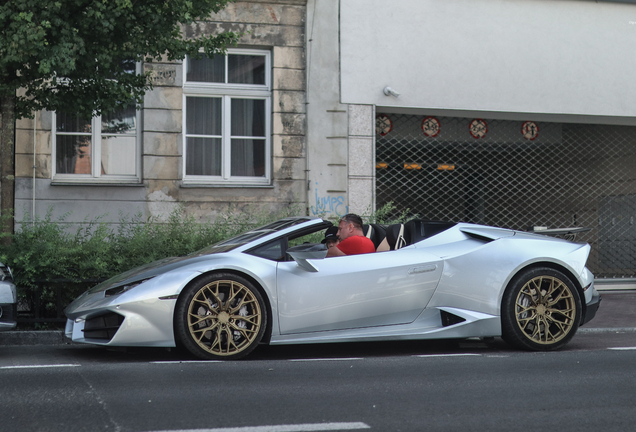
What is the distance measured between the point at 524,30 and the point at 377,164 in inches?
147

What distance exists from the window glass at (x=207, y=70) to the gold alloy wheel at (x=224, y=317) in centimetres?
780

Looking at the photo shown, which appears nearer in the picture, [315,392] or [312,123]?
[315,392]

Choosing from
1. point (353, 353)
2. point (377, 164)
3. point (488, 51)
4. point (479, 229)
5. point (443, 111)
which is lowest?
point (353, 353)

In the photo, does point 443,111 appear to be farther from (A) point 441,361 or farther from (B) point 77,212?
(A) point 441,361

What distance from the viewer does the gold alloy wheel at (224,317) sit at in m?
6.30

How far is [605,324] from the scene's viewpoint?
10016mm

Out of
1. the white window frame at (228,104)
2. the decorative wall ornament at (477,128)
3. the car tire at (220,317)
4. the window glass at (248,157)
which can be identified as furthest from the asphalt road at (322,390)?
the decorative wall ornament at (477,128)

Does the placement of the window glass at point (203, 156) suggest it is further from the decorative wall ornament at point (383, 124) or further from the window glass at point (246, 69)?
the decorative wall ornament at point (383, 124)

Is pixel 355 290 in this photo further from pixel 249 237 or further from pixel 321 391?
pixel 321 391

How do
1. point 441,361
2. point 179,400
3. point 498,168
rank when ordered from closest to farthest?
point 179,400 → point 441,361 → point 498,168

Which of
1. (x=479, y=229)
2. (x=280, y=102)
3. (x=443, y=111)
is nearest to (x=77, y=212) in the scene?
(x=280, y=102)

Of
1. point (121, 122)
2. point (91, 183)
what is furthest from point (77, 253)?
point (121, 122)

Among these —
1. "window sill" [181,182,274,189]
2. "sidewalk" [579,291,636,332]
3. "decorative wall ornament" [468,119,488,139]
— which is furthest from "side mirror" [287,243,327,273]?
"decorative wall ornament" [468,119,488,139]

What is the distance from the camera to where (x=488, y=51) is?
47.2ft
